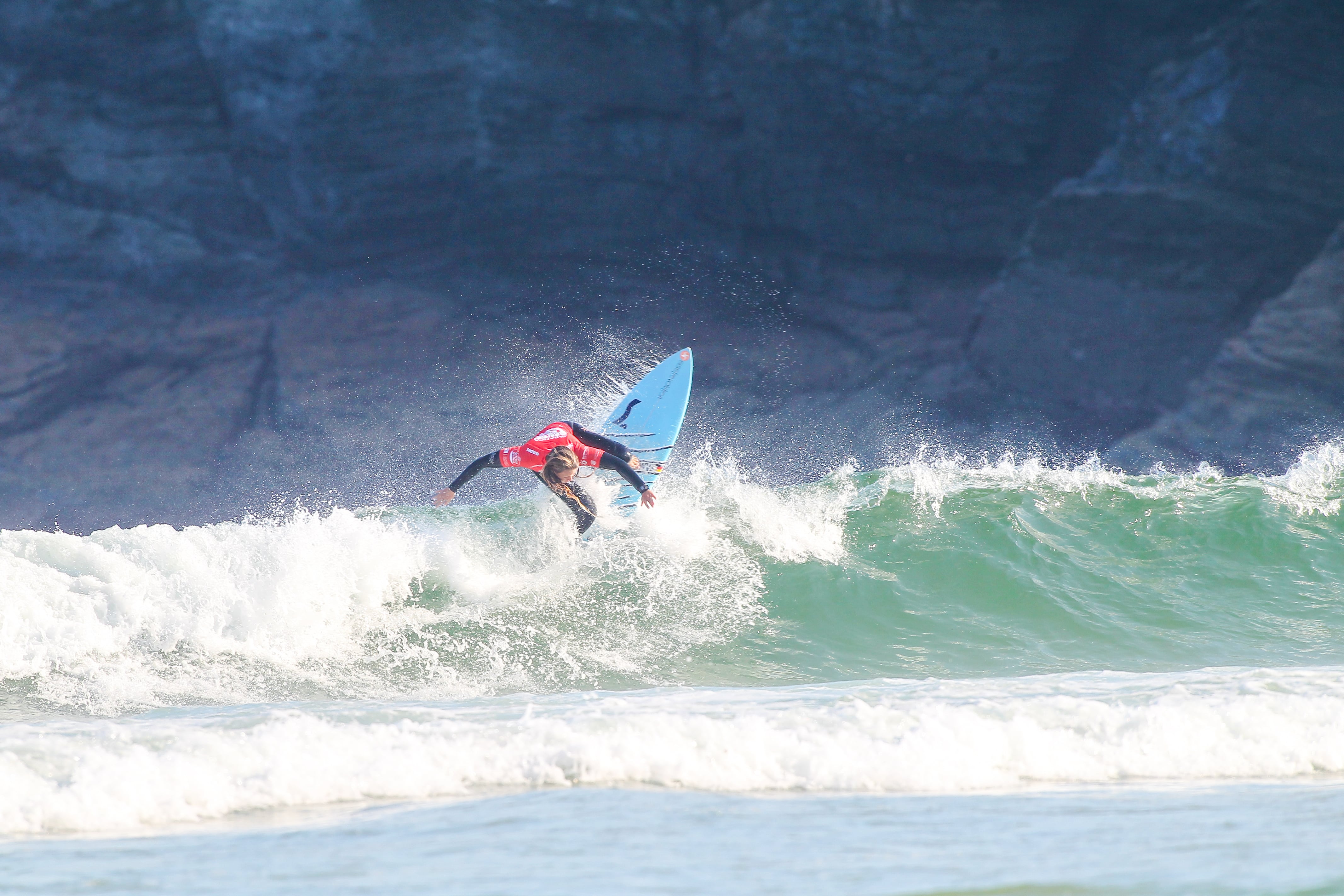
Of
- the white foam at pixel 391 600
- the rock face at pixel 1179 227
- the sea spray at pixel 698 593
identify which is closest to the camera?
the white foam at pixel 391 600

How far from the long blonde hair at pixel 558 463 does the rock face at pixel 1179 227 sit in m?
10.3

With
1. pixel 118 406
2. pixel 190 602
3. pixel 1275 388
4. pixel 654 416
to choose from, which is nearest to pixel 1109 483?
pixel 654 416

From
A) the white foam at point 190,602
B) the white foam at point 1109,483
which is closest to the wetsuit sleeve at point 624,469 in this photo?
the white foam at point 190,602

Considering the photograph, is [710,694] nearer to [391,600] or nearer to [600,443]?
[600,443]

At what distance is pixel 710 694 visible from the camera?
6.17 metres

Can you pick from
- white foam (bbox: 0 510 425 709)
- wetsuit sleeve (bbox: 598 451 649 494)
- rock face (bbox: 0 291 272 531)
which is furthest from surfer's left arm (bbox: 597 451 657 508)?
rock face (bbox: 0 291 272 531)

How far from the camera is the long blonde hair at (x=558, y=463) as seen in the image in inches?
292

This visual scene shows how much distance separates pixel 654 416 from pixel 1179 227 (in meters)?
9.19

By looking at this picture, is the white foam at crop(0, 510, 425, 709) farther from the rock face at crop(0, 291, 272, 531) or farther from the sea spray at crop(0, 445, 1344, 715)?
the rock face at crop(0, 291, 272, 531)

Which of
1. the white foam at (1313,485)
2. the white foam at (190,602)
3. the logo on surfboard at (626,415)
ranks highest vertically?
the white foam at (1313,485)

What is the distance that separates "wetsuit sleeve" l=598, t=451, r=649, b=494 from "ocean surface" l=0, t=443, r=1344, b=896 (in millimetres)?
839

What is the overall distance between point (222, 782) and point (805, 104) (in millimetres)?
13256

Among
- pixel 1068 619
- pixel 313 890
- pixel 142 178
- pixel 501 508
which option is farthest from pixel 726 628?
pixel 142 178

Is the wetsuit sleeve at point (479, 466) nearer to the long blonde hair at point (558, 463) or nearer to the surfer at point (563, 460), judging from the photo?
the surfer at point (563, 460)
